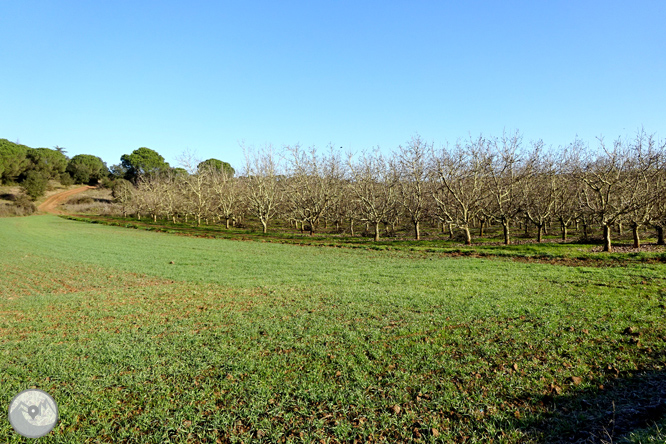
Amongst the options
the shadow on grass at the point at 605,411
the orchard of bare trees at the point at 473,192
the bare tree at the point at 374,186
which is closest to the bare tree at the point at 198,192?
the orchard of bare trees at the point at 473,192

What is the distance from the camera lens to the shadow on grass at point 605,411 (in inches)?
172

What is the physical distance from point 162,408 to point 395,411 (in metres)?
3.55

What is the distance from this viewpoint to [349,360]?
6.77 metres

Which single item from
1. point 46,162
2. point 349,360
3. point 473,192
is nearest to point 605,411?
point 349,360

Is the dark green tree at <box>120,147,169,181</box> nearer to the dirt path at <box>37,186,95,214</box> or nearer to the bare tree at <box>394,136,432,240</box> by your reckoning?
the dirt path at <box>37,186,95,214</box>

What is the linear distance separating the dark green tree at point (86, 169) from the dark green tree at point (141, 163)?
29.4 ft

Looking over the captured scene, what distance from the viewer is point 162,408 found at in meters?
5.22

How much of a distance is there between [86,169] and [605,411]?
13101 centimetres

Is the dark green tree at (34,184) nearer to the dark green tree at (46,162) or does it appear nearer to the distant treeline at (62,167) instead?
the distant treeline at (62,167)

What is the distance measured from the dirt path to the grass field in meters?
84.9

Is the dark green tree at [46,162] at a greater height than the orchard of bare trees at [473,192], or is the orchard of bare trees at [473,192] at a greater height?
the dark green tree at [46,162]

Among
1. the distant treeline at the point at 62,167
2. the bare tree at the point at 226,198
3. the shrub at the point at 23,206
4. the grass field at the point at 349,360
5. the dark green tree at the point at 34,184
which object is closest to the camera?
the grass field at the point at 349,360

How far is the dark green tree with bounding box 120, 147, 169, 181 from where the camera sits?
4148 inches

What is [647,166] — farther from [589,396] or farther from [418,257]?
[589,396]
